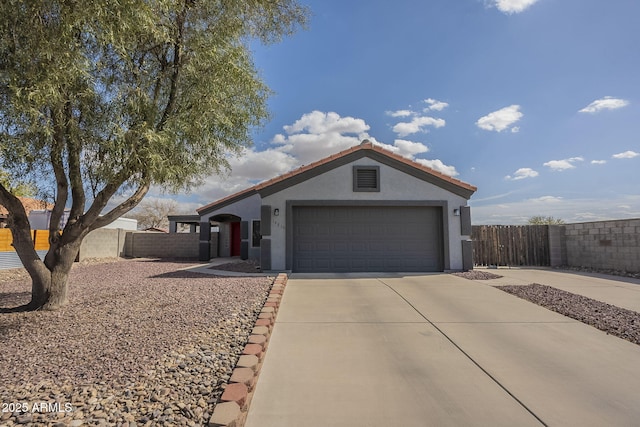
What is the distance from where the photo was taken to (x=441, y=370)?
3.61 meters

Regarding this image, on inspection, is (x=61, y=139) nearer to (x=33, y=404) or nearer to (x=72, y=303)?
(x=72, y=303)

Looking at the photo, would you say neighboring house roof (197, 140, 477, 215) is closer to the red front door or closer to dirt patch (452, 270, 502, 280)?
dirt patch (452, 270, 502, 280)

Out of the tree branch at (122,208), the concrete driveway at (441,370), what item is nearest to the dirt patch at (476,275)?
the concrete driveway at (441,370)

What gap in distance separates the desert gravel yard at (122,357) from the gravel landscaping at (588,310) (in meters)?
5.34

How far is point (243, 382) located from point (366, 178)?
9.22 m

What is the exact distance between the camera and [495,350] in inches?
165

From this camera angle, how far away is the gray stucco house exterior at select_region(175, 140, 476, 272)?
1130cm

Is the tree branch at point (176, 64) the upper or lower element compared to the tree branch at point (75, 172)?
upper

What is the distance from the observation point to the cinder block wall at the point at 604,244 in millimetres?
10781

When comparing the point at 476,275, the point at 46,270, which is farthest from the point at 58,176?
the point at 476,275

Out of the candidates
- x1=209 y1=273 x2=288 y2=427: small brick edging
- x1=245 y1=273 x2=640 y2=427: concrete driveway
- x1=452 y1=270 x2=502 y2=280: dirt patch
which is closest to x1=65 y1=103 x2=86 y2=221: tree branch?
x1=209 y1=273 x2=288 y2=427: small brick edging

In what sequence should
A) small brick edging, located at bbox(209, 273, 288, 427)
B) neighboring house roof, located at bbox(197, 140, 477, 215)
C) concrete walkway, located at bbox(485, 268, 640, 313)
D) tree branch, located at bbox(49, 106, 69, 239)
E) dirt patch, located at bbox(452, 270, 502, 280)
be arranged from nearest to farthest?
small brick edging, located at bbox(209, 273, 288, 427)
tree branch, located at bbox(49, 106, 69, 239)
concrete walkway, located at bbox(485, 268, 640, 313)
dirt patch, located at bbox(452, 270, 502, 280)
neighboring house roof, located at bbox(197, 140, 477, 215)

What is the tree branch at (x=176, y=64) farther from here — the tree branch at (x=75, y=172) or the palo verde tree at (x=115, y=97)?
the tree branch at (x=75, y=172)

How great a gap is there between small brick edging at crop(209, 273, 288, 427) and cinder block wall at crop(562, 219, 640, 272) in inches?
483
